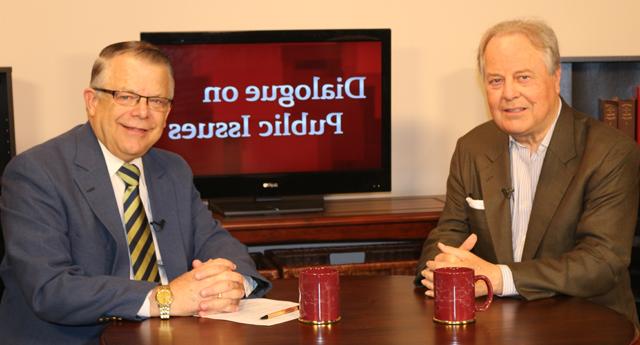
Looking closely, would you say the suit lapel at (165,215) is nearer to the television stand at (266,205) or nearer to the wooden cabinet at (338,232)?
the wooden cabinet at (338,232)

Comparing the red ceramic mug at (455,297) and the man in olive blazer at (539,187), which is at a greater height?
the man in olive blazer at (539,187)

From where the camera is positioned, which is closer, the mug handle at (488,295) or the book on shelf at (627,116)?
the mug handle at (488,295)

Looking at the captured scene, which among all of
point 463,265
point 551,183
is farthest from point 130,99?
point 551,183

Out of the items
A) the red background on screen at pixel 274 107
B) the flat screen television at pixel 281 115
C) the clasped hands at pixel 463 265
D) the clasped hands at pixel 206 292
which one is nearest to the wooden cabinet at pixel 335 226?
the flat screen television at pixel 281 115

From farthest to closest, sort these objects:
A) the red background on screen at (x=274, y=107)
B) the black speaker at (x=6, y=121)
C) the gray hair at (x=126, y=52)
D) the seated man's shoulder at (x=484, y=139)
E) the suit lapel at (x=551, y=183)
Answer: the red background on screen at (x=274, y=107) → the black speaker at (x=6, y=121) → the seated man's shoulder at (x=484, y=139) → the suit lapel at (x=551, y=183) → the gray hair at (x=126, y=52)

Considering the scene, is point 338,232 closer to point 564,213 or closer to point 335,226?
point 335,226

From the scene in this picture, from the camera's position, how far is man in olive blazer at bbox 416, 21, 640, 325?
9.23 ft

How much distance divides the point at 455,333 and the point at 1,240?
2.26 meters

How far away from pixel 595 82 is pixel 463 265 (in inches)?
90.3

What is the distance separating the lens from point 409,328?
232 cm

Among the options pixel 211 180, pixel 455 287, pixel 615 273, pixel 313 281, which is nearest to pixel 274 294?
pixel 313 281

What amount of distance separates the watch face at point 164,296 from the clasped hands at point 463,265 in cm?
68

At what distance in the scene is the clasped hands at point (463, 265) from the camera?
2629mm

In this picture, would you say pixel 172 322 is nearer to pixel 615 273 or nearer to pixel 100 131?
pixel 100 131
